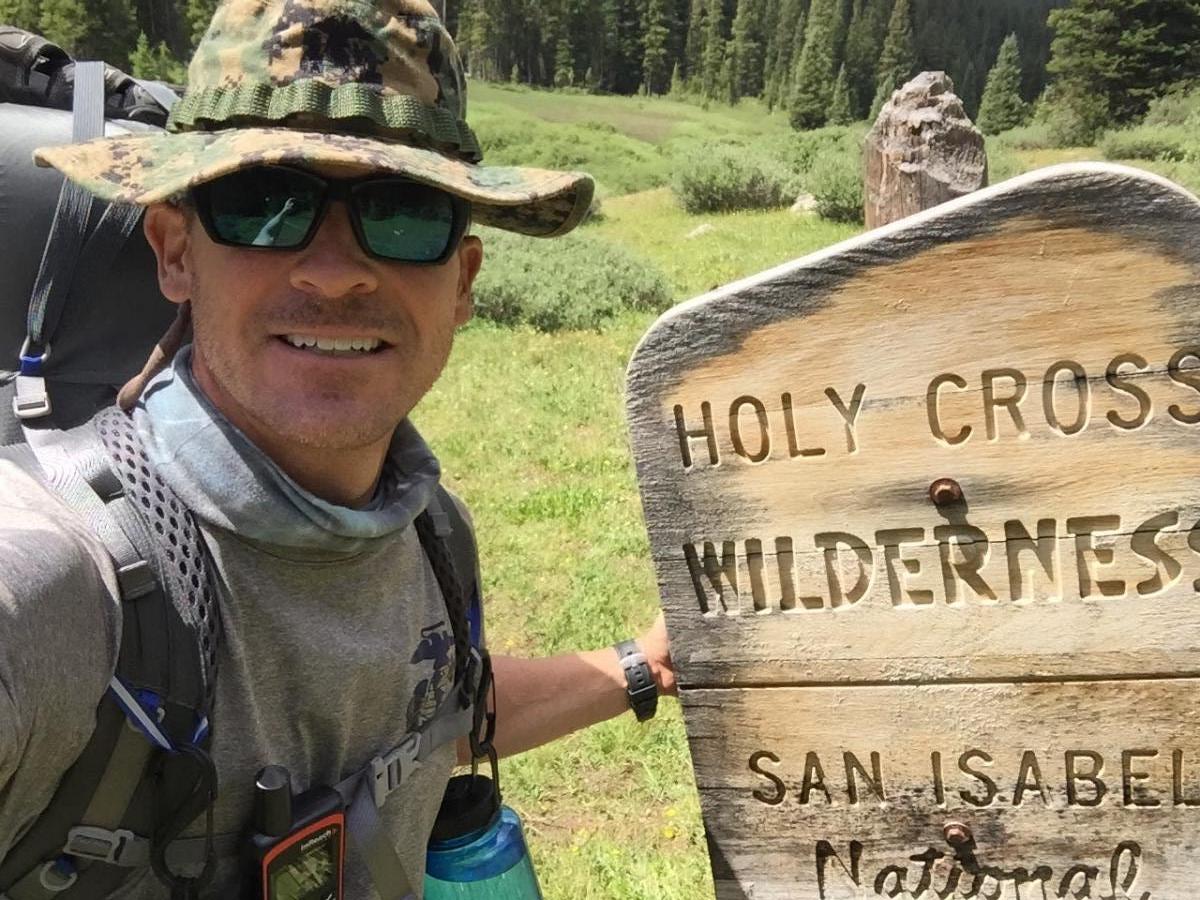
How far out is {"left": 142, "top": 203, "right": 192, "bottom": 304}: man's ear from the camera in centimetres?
145

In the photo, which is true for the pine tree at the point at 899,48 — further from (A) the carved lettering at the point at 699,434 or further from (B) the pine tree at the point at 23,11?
(A) the carved lettering at the point at 699,434

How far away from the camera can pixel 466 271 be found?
1.67 metres

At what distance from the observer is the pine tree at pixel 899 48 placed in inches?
1670

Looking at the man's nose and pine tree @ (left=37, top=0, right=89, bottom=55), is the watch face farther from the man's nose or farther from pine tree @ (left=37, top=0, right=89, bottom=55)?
pine tree @ (left=37, top=0, right=89, bottom=55)

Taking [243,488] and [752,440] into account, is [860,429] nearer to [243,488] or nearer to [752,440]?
[752,440]

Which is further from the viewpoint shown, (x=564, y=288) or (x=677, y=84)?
(x=677, y=84)

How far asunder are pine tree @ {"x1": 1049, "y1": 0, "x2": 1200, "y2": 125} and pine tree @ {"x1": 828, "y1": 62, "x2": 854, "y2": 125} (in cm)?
869

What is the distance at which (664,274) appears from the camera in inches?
455

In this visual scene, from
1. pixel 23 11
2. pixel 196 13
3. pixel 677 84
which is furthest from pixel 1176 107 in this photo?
pixel 23 11

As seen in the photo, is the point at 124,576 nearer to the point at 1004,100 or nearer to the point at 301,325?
the point at 301,325

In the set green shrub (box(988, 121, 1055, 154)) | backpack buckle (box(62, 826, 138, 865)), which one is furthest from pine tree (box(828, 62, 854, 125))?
backpack buckle (box(62, 826, 138, 865))

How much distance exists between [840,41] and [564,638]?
1892 inches

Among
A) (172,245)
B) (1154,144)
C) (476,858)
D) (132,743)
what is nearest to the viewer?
(132,743)

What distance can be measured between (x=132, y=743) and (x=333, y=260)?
0.62 m
